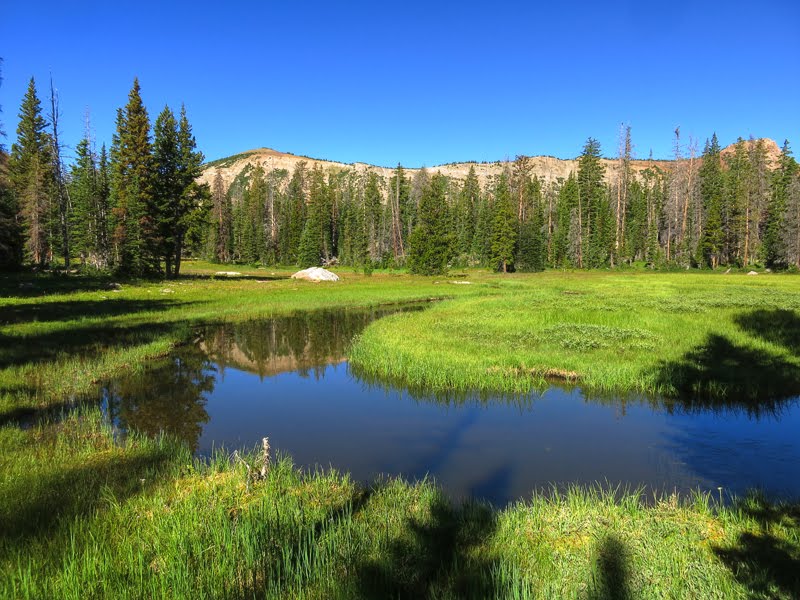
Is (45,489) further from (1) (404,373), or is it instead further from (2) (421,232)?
(2) (421,232)

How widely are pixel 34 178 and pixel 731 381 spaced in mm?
62739

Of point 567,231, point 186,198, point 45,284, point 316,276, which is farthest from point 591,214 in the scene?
point 45,284

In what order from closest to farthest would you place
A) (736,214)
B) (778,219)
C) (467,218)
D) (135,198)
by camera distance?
(135,198), (778,219), (736,214), (467,218)

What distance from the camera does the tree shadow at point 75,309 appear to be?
2147cm

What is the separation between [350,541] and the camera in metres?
5.04

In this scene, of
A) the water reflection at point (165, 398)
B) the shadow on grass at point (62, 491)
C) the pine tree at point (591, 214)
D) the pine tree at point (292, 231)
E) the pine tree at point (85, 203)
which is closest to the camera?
the shadow on grass at point (62, 491)

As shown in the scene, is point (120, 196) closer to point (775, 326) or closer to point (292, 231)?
point (292, 231)

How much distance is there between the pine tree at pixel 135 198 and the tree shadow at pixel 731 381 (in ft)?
150

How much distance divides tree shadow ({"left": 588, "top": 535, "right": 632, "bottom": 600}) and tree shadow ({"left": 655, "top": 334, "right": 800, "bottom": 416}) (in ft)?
26.3

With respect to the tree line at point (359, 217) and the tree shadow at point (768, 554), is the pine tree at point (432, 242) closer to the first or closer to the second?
the tree line at point (359, 217)

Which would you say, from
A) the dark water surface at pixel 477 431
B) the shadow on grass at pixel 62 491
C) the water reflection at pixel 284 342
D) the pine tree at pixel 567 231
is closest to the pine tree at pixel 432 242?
the pine tree at pixel 567 231

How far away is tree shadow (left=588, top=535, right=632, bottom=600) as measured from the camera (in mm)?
4270

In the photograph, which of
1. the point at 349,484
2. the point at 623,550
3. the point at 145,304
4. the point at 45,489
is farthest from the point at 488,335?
the point at 145,304

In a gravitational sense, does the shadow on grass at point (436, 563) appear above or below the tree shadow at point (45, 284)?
below
